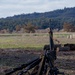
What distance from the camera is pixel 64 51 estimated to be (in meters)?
31.5

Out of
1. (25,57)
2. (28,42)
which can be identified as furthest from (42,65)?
(28,42)

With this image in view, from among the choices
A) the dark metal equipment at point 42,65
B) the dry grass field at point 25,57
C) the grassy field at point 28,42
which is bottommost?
the grassy field at point 28,42

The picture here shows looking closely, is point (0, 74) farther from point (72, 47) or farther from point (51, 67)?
point (72, 47)

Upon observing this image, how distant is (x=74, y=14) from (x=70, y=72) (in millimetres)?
175438

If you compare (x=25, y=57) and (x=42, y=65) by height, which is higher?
(x=42, y=65)

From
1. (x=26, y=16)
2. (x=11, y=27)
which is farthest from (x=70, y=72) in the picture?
(x=26, y=16)

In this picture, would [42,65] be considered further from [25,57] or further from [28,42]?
[28,42]

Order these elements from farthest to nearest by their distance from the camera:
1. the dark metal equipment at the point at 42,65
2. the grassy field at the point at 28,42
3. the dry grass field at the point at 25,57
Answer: the grassy field at the point at 28,42 → the dry grass field at the point at 25,57 → the dark metal equipment at the point at 42,65

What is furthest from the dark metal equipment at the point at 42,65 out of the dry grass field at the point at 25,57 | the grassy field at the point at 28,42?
the grassy field at the point at 28,42

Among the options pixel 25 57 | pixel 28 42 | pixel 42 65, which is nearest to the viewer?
pixel 42 65

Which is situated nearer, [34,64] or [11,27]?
[34,64]

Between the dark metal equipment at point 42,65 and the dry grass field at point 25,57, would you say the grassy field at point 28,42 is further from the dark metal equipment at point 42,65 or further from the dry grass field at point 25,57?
the dark metal equipment at point 42,65

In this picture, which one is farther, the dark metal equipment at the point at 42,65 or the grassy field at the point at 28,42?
the grassy field at the point at 28,42

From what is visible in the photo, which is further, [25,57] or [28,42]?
[28,42]
